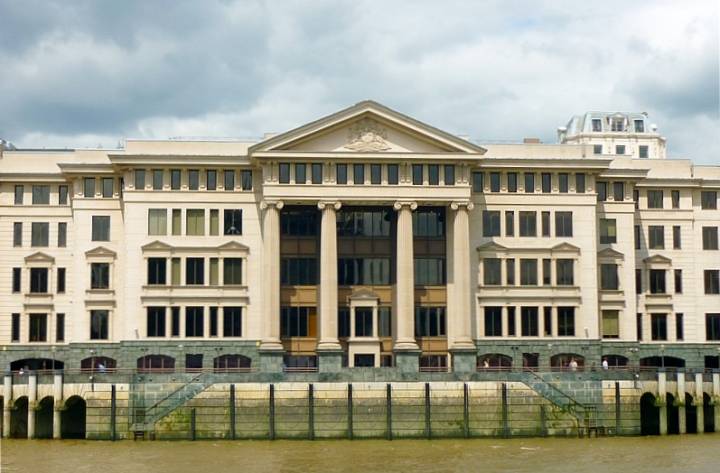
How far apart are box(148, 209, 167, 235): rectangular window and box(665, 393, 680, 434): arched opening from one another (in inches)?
1774

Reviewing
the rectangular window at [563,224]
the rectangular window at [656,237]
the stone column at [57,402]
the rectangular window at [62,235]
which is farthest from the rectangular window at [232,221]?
the rectangular window at [656,237]

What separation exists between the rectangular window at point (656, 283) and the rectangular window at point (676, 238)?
2907 mm

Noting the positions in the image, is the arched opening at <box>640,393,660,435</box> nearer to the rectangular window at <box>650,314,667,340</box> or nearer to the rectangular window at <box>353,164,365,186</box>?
the rectangular window at <box>650,314,667,340</box>

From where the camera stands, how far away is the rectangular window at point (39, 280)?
112250 millimetres

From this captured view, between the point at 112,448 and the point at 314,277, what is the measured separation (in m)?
32.7

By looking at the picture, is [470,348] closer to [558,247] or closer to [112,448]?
[558,247]

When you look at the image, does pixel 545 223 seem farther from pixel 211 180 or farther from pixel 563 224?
pixel 211 180

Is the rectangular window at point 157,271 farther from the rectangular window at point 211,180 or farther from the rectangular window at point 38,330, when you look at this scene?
the rectangular window at point 38,330

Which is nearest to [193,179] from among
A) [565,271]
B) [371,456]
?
[565,271]

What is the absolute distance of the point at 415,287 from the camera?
111m

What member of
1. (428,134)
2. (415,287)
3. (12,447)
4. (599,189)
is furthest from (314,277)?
(12,447)

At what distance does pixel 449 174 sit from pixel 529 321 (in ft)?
49.9

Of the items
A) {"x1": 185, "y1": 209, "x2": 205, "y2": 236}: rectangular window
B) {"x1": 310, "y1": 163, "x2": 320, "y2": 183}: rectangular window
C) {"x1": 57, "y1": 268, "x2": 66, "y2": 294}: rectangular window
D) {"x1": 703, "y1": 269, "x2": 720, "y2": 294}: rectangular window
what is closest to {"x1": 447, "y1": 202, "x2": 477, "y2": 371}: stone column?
{"x1": 310, "y1": 163, "x2": 320, "y2": 183}: rectangular window

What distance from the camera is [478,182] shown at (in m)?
112
